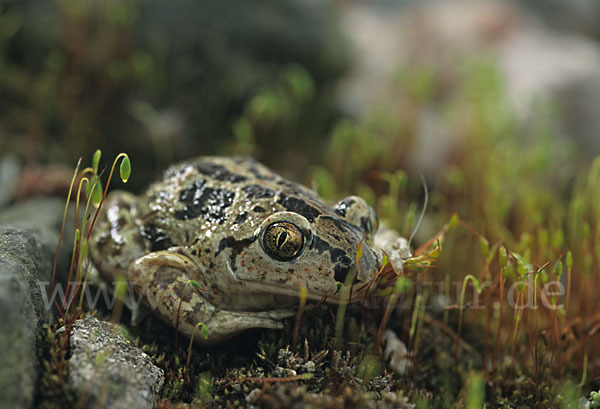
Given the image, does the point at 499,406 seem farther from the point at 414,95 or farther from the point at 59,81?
the point at 59,81

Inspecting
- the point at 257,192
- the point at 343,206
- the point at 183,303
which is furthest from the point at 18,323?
the point at 343,206

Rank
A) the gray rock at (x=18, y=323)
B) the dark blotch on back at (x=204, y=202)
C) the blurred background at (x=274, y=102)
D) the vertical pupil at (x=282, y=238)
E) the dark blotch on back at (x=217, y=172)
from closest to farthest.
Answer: the gray rock at (x=18, y=323) → the vertical pupil at (x=282, y=238) → the dark blotch on back at (x=204, y=202) → the dark blotch on back at (x=217, y=172) → the blurred background at (x=274, y=102)

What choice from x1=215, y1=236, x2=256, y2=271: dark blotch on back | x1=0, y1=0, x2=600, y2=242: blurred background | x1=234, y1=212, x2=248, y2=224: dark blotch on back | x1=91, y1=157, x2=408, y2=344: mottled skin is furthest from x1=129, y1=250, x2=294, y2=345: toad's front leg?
x1=0, y1=0, x2=600, y2=242: blurred background

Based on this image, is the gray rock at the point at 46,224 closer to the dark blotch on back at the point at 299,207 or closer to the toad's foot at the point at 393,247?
the dark blotch on back at the point at 299,207

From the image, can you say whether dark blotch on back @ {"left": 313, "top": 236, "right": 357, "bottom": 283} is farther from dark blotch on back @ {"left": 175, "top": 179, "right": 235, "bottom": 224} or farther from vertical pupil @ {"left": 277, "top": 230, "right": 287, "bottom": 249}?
dark blotch on back @ {"left": 175, "top": 179, "right": 235, "bottom": 224}

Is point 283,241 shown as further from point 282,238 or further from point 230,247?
point 230,247

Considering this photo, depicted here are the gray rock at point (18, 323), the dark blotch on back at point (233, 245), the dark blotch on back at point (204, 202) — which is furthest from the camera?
the dark blotch on back at point (204, 202)

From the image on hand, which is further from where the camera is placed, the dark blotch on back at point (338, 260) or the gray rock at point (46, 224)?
the gray rock at point (46, 224)

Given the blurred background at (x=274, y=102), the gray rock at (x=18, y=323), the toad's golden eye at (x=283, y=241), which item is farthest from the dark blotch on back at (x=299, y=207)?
the gray rock at (x=18, y=323)

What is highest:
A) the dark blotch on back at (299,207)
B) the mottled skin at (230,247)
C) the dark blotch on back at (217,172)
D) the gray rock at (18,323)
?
the dark blotch on back at (217,172)
